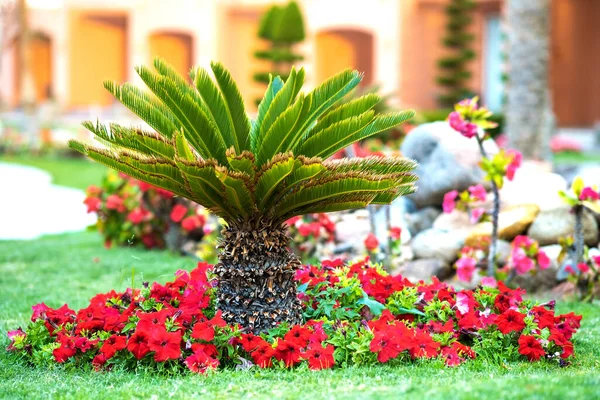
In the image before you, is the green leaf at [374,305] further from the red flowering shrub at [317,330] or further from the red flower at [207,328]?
the red flower at [207,328]

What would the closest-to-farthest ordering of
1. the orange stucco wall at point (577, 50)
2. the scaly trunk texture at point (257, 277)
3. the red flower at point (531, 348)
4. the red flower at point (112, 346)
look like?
the red flower at point (112, 346) → the red flower at point (531, 348) → the scaly trunk texture at point (257, 277) → the orange stucco wall at point (577, 50)

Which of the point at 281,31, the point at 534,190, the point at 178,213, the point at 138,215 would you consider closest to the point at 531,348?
the point at 534,190

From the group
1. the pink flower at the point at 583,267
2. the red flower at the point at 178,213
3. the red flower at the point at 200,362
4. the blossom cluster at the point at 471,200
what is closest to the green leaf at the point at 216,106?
the red flower at the point at 200,362

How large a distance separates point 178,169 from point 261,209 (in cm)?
50

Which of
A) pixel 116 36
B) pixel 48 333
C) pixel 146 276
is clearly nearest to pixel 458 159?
pixel 146 276

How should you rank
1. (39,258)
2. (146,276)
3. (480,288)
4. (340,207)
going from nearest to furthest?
(340,207) → (480,288) → (146,276) → (39,258)

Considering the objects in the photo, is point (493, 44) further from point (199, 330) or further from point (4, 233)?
point (199, 330)

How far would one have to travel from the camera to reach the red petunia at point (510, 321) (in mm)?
4766

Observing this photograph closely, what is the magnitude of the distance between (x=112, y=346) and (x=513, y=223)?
420 centimetres

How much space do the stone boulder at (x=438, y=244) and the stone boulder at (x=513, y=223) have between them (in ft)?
0.50

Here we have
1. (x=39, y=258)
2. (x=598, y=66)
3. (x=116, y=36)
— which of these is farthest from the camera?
(x=116, y=36)

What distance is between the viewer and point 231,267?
4789 millimetres

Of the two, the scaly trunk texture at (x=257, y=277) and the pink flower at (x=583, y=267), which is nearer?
the scaly trunk texture at (x=257, y=277)

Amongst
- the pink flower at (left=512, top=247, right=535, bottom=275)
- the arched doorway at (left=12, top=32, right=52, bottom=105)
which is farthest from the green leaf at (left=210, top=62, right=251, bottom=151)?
the arched doorway at (left=12, top=32, right=52, bottom=105)
